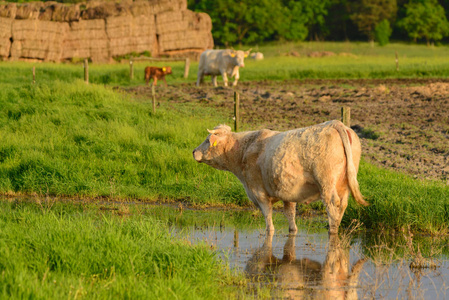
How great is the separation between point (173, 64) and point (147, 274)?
115 ft

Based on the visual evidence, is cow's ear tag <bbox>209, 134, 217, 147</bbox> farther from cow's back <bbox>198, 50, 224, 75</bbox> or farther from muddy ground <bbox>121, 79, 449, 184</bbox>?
cow's back <bbox>198, 50, 224, 75</bbox>

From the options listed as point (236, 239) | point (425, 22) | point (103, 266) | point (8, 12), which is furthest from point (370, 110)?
point (425, 22)

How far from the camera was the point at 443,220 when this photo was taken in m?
9.61

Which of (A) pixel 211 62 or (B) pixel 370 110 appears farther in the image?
(A) pixel 211 62

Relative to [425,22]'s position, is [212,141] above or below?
above

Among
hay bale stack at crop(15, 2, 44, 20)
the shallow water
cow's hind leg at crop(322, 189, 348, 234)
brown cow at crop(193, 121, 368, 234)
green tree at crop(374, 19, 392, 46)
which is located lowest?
green tree at crop(374, 19, 392, 46)

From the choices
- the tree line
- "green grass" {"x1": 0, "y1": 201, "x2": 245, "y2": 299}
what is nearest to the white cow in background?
"green grass" {"x1": 0, "y1": 201, "x2": 245, "y2": 299}

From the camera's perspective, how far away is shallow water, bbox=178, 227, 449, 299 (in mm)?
6801

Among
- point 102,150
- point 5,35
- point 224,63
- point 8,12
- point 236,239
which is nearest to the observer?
point 236,239

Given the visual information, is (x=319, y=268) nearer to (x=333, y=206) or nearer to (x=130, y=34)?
(x=333, y=206)

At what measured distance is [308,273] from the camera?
7543mm

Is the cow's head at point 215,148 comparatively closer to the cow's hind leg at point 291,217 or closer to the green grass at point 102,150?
the cow's hind leg at point 291,217

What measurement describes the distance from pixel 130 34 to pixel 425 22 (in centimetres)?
4184

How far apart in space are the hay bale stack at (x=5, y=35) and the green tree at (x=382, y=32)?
43134 millimetres
